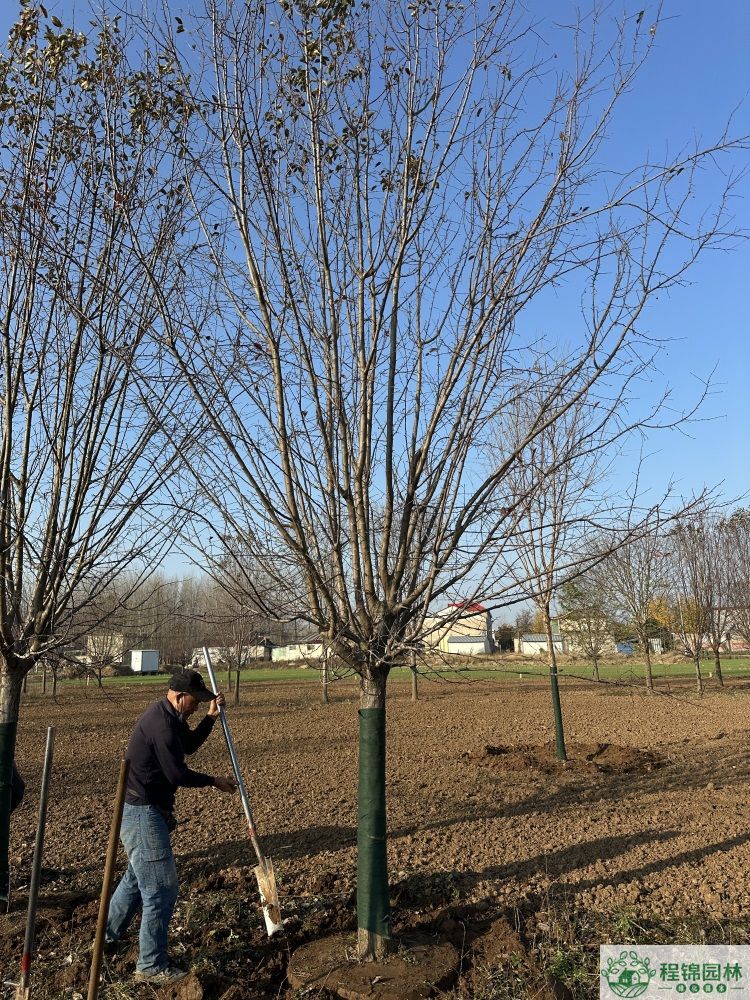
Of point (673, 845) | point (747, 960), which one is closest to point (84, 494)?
point (747, 960)

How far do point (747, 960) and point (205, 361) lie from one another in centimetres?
380

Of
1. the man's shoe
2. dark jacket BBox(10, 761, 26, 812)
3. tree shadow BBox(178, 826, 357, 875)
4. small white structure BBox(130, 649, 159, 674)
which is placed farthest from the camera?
small white structure BBox(130, 649, 159, 674)

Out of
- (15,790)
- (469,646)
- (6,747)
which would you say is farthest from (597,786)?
(469,646)

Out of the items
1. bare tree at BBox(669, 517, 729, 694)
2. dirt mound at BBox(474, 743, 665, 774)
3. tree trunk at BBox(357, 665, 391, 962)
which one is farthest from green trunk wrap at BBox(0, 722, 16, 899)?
bare tree at BBox(669, 517, 729, 694)

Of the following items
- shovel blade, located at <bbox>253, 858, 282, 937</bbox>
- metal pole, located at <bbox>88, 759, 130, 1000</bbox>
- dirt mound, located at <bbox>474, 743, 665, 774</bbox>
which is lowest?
dirt mound, located at <bbox>474, 743, 665, 774</bbox>

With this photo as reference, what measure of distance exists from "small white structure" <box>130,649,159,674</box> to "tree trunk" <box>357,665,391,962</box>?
4412 centimetres

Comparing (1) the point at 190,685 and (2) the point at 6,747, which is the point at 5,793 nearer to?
(2) the point at 6,747

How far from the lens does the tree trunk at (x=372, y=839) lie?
3592 mm

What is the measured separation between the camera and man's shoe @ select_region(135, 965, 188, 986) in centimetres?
350

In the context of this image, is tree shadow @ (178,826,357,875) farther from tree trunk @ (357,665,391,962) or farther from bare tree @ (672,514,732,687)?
bare tree @ (672,514,732,687)

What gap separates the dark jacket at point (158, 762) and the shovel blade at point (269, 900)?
57cm

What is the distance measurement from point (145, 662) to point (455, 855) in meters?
43.7

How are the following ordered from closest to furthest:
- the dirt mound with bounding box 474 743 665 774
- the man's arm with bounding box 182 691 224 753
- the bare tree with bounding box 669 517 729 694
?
the man's arm with bounding box 182 691 224 753, the dirt mound with bounding box 474 743 665 774, the bare tree with bounding box 669 517 729 694

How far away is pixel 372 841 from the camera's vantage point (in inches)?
142
